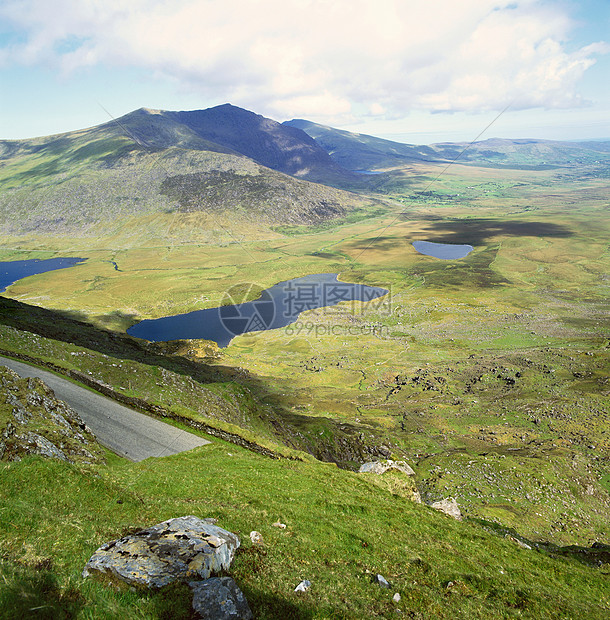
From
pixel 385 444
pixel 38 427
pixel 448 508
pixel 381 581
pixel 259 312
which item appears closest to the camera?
pixel 381 581

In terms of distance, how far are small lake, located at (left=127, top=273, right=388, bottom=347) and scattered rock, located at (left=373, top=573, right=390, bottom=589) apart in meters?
111

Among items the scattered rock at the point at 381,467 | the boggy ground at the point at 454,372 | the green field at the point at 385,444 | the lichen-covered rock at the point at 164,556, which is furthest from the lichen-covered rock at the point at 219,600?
the boggy ground at the point at 454,372

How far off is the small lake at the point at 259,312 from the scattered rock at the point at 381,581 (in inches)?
4366

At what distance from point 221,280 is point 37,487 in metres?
177

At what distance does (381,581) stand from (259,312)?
141 metres

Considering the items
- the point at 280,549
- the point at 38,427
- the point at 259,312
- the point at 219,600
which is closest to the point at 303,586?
the point at 280,549

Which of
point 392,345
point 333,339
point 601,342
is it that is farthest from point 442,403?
point 601,342

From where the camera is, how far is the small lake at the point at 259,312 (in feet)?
437

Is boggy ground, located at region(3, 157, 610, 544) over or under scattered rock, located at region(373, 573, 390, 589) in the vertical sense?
under

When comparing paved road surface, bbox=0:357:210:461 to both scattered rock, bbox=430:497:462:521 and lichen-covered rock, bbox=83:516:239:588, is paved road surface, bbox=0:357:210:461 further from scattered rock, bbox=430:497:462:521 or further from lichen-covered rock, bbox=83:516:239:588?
scattered rock, bbox=430:497:462:521

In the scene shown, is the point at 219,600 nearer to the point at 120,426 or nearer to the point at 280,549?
the point at 280,549

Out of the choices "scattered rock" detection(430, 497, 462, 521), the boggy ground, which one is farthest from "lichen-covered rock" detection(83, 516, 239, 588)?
the boggy ground

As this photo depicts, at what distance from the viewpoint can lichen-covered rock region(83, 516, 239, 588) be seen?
11.4 metres

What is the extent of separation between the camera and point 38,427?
2445 centimetres
